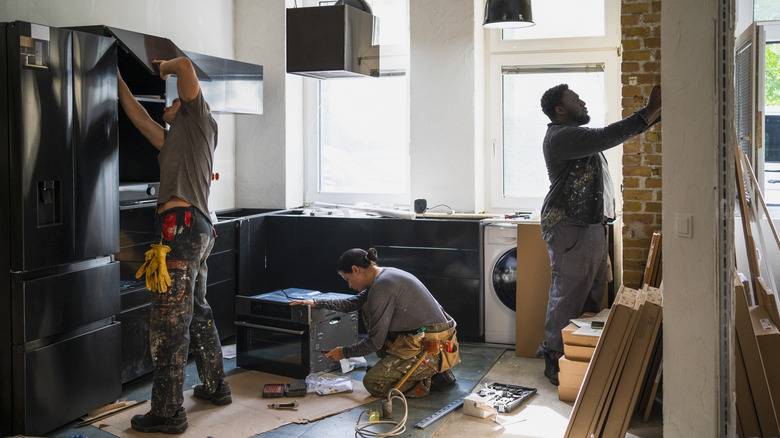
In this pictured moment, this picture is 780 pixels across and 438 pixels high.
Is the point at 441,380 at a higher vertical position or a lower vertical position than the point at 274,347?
lower

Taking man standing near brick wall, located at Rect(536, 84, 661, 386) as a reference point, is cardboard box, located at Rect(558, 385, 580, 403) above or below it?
below

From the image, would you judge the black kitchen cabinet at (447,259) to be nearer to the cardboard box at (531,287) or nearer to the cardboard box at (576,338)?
the cardboard box at (531,287)

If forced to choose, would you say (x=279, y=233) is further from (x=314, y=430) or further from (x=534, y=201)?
(x=314, y=430)

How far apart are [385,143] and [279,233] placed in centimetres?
116

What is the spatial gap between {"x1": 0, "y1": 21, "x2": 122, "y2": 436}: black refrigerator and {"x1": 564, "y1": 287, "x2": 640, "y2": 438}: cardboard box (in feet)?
7.70

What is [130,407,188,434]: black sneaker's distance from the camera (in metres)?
3.63

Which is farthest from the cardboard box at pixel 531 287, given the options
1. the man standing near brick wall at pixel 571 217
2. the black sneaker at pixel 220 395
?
the black sneaker at pixel 220 395

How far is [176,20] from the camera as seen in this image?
17.7 ft

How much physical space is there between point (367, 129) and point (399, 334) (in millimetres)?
2402

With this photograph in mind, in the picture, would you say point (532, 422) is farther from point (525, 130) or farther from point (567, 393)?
point (525, 130)

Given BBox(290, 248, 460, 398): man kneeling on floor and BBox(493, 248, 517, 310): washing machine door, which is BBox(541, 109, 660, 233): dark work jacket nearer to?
BBox(493, 248, 517, 310): washing machine door

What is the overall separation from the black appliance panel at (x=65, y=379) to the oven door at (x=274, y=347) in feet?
2.85

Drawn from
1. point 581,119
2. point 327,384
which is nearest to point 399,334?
point 327,384

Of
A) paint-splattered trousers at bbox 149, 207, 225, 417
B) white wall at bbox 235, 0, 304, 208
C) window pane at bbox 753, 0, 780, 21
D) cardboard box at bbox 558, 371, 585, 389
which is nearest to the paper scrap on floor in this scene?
cardboard box at bbox 558, 371, 585, 389
